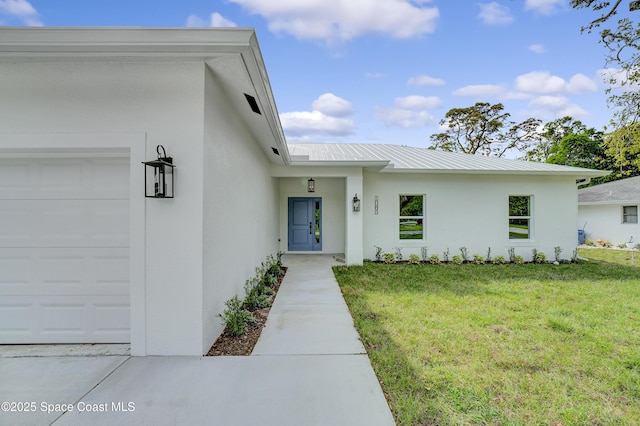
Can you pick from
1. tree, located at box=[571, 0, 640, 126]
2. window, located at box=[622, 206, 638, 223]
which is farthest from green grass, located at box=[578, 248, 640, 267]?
tree, located at box=[571, 0, 640, 126]

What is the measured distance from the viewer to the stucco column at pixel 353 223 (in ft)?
26.5

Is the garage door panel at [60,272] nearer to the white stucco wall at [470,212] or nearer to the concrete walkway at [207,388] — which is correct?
the concrete walkway at [207,388]

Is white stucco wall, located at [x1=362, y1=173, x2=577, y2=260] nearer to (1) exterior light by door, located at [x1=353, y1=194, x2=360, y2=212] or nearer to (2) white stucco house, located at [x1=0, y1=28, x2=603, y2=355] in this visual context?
(1) exterior light by door, located at [x1=353, y1=194, x2=360, y2=212]

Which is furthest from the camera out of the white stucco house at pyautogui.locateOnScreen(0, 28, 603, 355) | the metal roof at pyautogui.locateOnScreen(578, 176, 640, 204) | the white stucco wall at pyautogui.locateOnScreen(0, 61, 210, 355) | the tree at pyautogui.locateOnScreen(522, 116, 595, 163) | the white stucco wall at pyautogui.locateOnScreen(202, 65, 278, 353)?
the tree at pyautogui.locateOnScreen(522, 116, 595, 163)

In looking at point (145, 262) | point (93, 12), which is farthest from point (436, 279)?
point (93, 12)

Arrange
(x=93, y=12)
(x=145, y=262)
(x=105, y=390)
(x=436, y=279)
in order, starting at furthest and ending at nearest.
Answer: (x=436, y=279)
(x=93, y=12)
(x=145, y=262)
(x=105, y=390)

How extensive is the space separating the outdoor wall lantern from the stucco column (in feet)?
18.8

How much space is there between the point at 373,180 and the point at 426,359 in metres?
6.69

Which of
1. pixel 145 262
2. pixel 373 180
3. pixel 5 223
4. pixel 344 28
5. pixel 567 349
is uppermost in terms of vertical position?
pixel 344 28

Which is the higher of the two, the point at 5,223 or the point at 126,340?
the point at 5,223

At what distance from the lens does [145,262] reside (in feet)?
9.56

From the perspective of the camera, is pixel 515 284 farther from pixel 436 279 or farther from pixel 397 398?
pixel 397 398

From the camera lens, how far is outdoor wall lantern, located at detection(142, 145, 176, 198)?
2771 millimetres

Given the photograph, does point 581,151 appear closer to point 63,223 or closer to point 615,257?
point 615,257
